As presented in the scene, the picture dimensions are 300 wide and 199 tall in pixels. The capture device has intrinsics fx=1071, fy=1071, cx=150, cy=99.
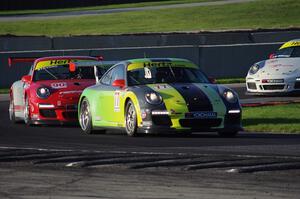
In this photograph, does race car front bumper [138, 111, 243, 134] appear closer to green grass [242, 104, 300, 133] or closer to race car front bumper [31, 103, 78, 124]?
green grass [242, 104, 300, 133]

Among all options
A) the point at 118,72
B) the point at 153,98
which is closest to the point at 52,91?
the point at 118,72

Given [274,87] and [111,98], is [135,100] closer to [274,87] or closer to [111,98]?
[111,98]

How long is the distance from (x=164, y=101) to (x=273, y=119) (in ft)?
10.4

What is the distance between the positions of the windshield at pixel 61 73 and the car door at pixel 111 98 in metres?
2.03

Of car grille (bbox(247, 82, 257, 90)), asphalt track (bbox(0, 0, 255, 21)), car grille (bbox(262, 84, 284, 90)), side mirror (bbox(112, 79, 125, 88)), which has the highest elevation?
side mirror (bbox(112, 79, 125, 88))

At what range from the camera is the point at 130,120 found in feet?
49.6

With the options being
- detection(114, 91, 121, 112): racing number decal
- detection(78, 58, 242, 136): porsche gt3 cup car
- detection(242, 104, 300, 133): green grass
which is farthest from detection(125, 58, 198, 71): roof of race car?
detection(242, 104, 300, 133): green grass

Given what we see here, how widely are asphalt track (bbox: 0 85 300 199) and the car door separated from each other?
552 millimetres

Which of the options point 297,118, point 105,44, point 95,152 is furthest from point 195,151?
point 105,44

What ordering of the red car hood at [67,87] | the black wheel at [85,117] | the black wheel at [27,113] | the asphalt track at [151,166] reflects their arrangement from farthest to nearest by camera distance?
the black wheel at [27,113] < the red car hood at [67,87] < the black wheel at [85,117] < the asphalt track at [151,166]

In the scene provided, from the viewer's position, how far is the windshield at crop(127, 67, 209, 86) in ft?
50.8

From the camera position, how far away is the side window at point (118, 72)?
51.8 feet

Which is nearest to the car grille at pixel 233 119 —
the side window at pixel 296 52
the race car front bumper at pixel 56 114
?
the race car front bumper at pixel 56 114

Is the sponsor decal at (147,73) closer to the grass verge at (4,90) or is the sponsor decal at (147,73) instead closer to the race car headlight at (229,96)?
the race car headlight at (229,96)
